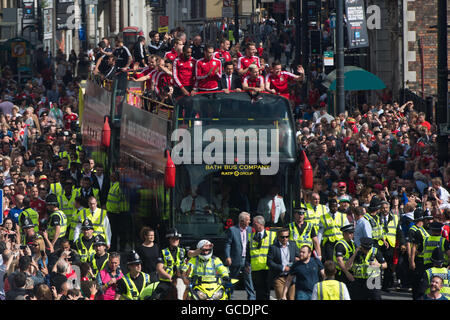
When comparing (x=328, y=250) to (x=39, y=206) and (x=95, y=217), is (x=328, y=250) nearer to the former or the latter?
(x=95, y=217)

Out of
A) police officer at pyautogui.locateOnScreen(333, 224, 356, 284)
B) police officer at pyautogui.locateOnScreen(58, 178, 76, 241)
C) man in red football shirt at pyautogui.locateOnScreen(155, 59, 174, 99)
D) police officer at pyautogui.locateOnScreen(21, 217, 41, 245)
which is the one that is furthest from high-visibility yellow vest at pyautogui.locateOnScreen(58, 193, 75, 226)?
Answer: police officer at pyautogui.locateOnScreen(333, 224, 356, 284)

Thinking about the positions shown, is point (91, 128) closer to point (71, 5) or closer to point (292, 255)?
point (292, 255)

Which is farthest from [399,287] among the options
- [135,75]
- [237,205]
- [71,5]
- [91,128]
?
[71,5]

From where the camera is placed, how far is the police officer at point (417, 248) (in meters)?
17.5

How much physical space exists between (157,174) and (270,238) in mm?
4315

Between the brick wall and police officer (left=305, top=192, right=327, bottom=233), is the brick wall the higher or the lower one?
the higher one

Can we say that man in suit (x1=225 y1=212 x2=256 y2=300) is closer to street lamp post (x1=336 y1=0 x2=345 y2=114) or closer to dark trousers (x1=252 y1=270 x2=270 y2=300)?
dark trousers (x1=252 y1=270 x2=270 y2=300)

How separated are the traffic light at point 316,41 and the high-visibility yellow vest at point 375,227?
14427 millimetres

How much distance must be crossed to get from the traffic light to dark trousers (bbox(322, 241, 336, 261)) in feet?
48.0

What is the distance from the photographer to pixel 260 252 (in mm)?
17234

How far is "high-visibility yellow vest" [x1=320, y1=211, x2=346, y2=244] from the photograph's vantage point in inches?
735

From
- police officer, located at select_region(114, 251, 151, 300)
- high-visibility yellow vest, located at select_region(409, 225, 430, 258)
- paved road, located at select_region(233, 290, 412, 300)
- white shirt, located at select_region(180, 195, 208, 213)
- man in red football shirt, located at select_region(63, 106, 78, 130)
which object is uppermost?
man in red football shirt, located at select_region(63, 106, 78, 130)

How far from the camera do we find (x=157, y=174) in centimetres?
2103

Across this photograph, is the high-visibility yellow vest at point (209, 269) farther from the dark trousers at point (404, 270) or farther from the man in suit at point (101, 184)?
the man in suit at point (101, 184)
